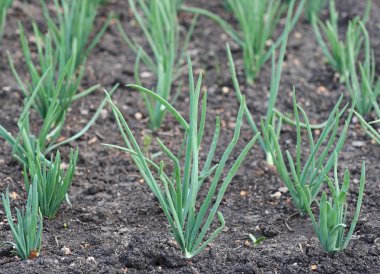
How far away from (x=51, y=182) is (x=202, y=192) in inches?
23.6

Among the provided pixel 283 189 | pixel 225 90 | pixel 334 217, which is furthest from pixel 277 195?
pixel 225 90

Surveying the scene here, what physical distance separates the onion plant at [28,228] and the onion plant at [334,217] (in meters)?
0.80

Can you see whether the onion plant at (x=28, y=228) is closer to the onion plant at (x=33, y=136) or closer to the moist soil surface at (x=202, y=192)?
the moist soil surface at (x=202, y=192)

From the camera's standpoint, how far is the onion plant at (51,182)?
2.48 m

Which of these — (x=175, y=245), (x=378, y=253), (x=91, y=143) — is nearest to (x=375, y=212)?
(x=378, y=253)

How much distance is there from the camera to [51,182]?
252cm

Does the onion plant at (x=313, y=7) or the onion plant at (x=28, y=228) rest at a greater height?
the onion plant at (x=313, y=7)

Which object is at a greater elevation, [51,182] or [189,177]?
[189,177]

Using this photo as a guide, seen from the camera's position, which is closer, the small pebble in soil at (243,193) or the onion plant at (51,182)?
the onion plant at (51,182)

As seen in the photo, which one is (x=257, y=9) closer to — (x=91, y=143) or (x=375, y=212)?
(x=91, y=143)

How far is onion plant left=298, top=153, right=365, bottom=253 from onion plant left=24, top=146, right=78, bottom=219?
769 millimetres

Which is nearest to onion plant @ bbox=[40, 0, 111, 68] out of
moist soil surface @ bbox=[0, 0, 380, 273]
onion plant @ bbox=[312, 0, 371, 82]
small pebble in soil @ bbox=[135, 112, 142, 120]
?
moist soil surface @ bbox=[0, 0, 380, 273]

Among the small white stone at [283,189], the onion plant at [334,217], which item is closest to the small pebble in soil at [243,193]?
the small white stone at [283,189]

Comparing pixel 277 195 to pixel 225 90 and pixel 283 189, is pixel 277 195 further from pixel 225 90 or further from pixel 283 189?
pixel 225 90
